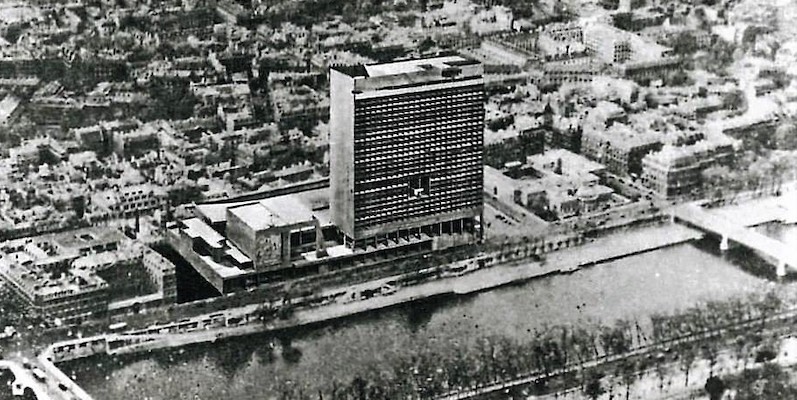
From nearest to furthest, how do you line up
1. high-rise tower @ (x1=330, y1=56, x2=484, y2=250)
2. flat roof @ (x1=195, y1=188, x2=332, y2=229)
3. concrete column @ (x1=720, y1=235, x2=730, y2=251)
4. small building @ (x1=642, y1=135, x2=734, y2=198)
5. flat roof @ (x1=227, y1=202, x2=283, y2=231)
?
flat roof @ (x1=227, y1=202, x2=283, y2=231)
high-rise tower @ (x1=330, y1=56, x2=484, y2=250)
flat roof @ (x1=195, y1=188, x2=332, y2=229)
concrete column @ (x1=720, y1=235, x2=730, y2=251)
small building @ (x1=642, y1=135, x2=734, y2=198)

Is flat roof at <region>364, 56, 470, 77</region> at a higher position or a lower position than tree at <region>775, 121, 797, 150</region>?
higher

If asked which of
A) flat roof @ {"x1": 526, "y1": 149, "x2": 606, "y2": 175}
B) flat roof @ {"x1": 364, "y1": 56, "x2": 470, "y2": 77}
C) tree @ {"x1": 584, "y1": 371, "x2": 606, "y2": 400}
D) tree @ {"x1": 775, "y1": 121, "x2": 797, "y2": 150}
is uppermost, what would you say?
flat roof @ {"x1": 364, "y1": 56, "x2": 470, "y2": 77}

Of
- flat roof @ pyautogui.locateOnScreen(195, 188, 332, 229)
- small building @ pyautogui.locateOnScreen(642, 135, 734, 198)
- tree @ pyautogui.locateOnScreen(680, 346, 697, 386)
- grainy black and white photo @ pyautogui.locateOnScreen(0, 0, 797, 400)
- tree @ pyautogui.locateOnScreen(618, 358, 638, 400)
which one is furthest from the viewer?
small building @ pyautogui.locateOnScreen(642, 135, 734, 198)

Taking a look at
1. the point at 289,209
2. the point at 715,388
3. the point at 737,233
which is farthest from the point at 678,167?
the point at 715,388

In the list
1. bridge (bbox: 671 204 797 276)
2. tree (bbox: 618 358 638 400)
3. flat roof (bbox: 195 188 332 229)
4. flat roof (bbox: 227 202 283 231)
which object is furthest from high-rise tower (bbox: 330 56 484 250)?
tree (bbox: 618 358 638 400)

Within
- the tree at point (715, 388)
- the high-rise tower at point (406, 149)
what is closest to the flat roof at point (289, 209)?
the high-rise tower at point (406, 149)

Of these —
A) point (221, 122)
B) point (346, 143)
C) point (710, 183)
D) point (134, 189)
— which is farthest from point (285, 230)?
point (710, 183)

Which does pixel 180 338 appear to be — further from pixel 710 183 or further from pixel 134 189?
pixel 710 183

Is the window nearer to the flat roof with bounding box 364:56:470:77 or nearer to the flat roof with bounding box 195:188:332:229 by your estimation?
the flat roof with bounding box 195:188:332:229

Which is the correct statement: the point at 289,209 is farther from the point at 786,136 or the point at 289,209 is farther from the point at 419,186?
the point at 786,136
